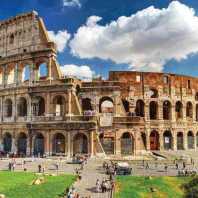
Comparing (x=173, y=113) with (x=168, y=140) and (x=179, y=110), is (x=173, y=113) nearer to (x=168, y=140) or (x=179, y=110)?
(x=179, y=110)

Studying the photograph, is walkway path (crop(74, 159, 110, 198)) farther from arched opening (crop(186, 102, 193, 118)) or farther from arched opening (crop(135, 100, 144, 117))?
arched opening (crop(186, 102, 193, 118))

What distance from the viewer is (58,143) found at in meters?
41.1

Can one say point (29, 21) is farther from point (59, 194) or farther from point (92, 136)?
point (59, 194)

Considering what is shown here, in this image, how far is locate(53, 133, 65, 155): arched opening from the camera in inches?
1603

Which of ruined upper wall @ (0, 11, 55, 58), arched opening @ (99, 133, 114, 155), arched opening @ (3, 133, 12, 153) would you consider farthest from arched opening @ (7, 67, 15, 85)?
arched opening @ (99, 133, 114, 155)

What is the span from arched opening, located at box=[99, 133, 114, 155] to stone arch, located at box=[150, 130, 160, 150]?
29.4 ft

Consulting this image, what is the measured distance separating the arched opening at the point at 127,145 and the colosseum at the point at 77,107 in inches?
5.0

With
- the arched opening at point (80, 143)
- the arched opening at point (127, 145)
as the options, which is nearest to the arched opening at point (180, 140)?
the arched opening at point (127, 145)

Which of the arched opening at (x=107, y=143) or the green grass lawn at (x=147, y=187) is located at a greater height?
the arched opening at (x=107, y=143)

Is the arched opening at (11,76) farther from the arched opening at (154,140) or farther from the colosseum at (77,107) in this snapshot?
the arched opening at (154,140)

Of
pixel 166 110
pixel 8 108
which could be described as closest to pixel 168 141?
pixel 166 110

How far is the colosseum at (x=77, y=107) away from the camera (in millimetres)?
40594

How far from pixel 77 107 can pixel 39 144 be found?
7268 millimetres

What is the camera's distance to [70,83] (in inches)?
1596
